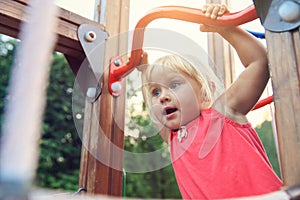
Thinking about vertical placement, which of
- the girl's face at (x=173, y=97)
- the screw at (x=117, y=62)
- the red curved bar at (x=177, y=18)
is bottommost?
the girl's face at (x=173, y=97)

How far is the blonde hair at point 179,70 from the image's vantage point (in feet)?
2.95

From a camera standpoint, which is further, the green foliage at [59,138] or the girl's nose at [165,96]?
the green foliage at [59,138]

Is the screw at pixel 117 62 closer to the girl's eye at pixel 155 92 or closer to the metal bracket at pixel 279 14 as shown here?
the girl's eye at pixel 155 92

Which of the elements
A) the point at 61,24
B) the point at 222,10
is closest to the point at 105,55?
the point at 61,24

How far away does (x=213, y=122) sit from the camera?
809 mm

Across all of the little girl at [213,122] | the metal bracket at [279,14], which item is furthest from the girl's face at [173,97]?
the metal bracket at [279,14]

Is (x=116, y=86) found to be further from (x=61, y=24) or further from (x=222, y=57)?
(x=222, y=57)

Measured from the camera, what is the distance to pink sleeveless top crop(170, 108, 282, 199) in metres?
0.69

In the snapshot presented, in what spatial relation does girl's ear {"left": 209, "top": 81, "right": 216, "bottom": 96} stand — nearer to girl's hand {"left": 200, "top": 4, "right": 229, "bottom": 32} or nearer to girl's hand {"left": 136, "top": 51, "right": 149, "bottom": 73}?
girl's hand {"left": 136, "top": 51, "right": 149, "bottom": 73}

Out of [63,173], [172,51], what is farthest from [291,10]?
[63,173]

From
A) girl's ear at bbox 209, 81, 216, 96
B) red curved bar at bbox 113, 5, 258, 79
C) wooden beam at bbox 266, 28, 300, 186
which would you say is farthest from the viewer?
girl's ear at bbox 209, 81, 216, 96

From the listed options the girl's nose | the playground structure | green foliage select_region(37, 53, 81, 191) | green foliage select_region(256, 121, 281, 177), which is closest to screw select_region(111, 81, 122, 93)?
the playground structure

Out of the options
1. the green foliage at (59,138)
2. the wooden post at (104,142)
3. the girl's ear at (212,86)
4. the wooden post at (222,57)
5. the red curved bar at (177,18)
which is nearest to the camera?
the red curved bar at (177,18)

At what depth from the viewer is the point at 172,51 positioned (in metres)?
0.96
